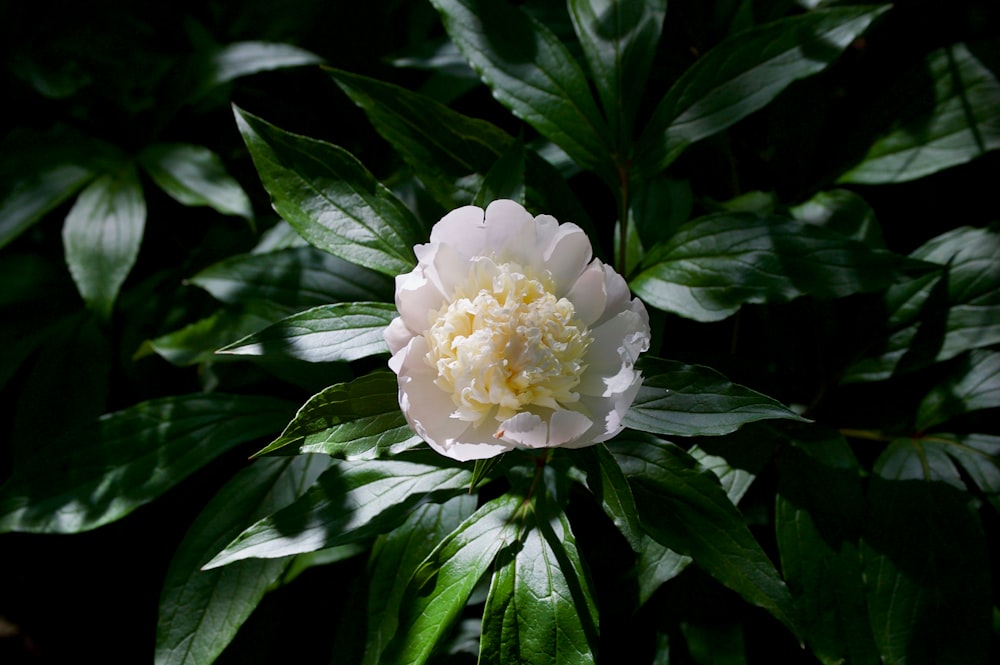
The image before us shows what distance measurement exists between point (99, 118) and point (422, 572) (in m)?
1.35

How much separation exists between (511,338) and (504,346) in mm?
12

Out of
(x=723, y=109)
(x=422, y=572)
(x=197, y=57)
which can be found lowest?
(x=422, y=572)

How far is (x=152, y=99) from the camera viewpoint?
68.1 inches

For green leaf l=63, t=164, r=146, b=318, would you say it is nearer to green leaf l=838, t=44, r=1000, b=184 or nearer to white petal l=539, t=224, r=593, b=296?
white petal l=539, t=224, r=593, b=296

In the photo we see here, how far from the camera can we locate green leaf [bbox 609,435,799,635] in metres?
0.97

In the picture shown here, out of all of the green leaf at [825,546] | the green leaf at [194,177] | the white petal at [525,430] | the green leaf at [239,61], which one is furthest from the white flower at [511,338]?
the green leaf at [239,61]

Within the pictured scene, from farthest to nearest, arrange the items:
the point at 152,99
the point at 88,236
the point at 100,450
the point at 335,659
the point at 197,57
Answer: the point at 152,99 < the point at 197,57 < the point at 88,236 < the point at 100,450 < the point at 335,659

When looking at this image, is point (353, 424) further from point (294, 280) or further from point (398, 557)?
point (294, 280)

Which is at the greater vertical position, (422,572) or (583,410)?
(583,410)

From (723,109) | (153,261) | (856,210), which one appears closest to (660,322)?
(723,109)

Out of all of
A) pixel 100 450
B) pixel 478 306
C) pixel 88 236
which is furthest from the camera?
pixel 88 236

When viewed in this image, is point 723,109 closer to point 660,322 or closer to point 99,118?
point 660,322

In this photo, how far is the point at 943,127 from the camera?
1333 millimetres

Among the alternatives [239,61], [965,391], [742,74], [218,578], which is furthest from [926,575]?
[239,61]
